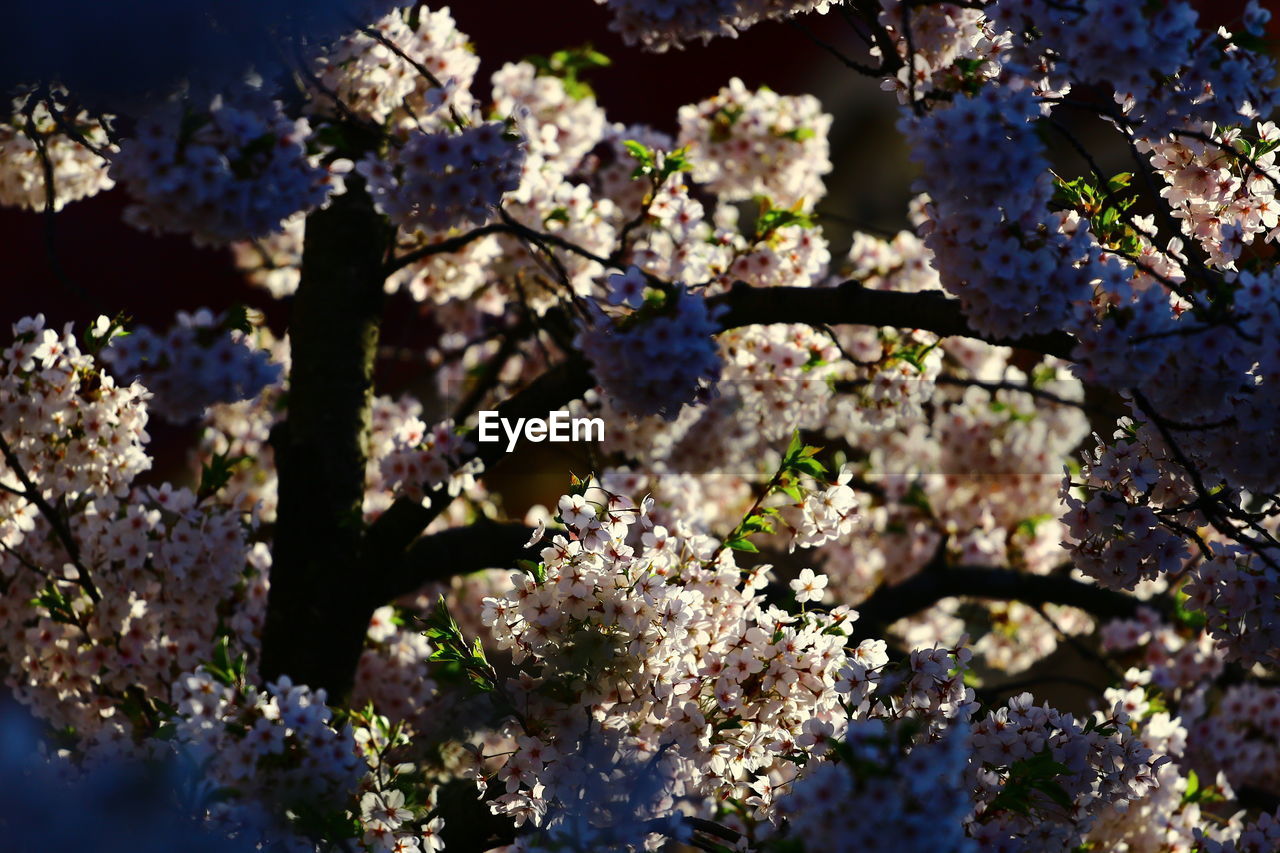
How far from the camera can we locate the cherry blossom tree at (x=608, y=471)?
1.99m

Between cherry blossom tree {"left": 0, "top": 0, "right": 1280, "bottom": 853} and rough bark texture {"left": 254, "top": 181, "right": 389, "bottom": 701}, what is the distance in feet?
0.03

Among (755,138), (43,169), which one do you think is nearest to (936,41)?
(755,138)

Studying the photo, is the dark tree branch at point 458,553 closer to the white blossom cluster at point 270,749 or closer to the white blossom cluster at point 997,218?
the white blossom cluster at point 270,749

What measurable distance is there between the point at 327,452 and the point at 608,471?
97 centimetres

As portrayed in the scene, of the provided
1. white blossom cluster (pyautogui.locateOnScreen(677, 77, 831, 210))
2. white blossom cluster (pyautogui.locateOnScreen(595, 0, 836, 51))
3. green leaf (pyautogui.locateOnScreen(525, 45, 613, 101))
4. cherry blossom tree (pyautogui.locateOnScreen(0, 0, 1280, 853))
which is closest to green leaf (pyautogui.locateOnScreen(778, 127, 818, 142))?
white blossom cluster (pyautogui.locateOnScreen(677, 77, 831, 210))

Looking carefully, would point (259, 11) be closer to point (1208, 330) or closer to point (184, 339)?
point (184, 339)

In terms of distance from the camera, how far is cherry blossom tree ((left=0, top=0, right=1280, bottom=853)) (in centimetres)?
199

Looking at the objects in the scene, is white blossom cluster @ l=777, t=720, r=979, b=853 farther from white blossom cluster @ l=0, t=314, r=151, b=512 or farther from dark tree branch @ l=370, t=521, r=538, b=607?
white blossom cluster @ l=0, t=314, r=151, b=512

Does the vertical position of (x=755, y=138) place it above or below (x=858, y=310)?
above

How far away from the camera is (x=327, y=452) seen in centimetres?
318

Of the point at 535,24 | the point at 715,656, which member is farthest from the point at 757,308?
the point at 535,24

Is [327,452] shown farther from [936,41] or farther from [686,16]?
[936,41]

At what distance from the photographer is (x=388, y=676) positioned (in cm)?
356

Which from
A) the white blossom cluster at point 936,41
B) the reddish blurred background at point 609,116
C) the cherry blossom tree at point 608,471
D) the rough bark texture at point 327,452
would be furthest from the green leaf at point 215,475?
the reddish blurred background at point 609,116
